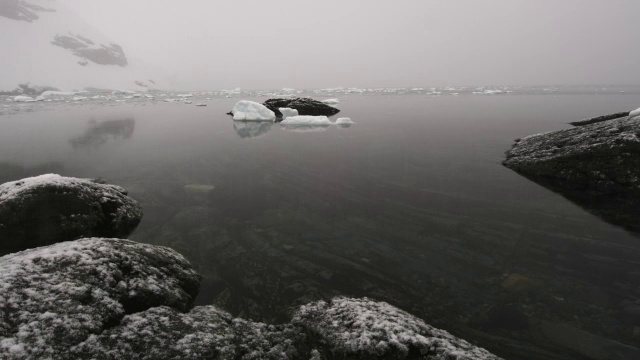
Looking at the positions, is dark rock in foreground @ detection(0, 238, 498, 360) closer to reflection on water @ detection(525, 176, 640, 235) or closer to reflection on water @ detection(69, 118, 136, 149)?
reflection on water @ detection(525, 176, 640, 235)

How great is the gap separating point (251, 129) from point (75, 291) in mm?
19866

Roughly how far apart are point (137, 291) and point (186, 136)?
18.0m

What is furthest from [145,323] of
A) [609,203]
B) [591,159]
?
[591,159]

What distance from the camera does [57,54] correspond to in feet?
375

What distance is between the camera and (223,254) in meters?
6.20

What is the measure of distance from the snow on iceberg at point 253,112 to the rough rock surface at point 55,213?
20.1m

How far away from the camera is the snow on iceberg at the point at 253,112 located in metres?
26.6

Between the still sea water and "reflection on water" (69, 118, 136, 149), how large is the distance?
2927mm

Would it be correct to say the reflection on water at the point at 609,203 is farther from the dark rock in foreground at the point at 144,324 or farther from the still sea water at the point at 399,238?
the dark rock in foreground at the point at 144,324

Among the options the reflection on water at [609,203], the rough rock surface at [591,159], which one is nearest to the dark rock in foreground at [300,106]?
the rough rock surface at [591,159]

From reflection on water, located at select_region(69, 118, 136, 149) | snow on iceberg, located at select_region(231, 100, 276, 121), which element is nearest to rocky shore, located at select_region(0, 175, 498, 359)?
Answer: reflection on water, located at select_region(69, 118, 136, 149)

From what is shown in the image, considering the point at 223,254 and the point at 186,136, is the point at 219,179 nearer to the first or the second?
the point at 223,254

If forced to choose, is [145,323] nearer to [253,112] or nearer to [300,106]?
[253,112]

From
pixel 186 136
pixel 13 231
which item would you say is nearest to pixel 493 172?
pixel 13 231
